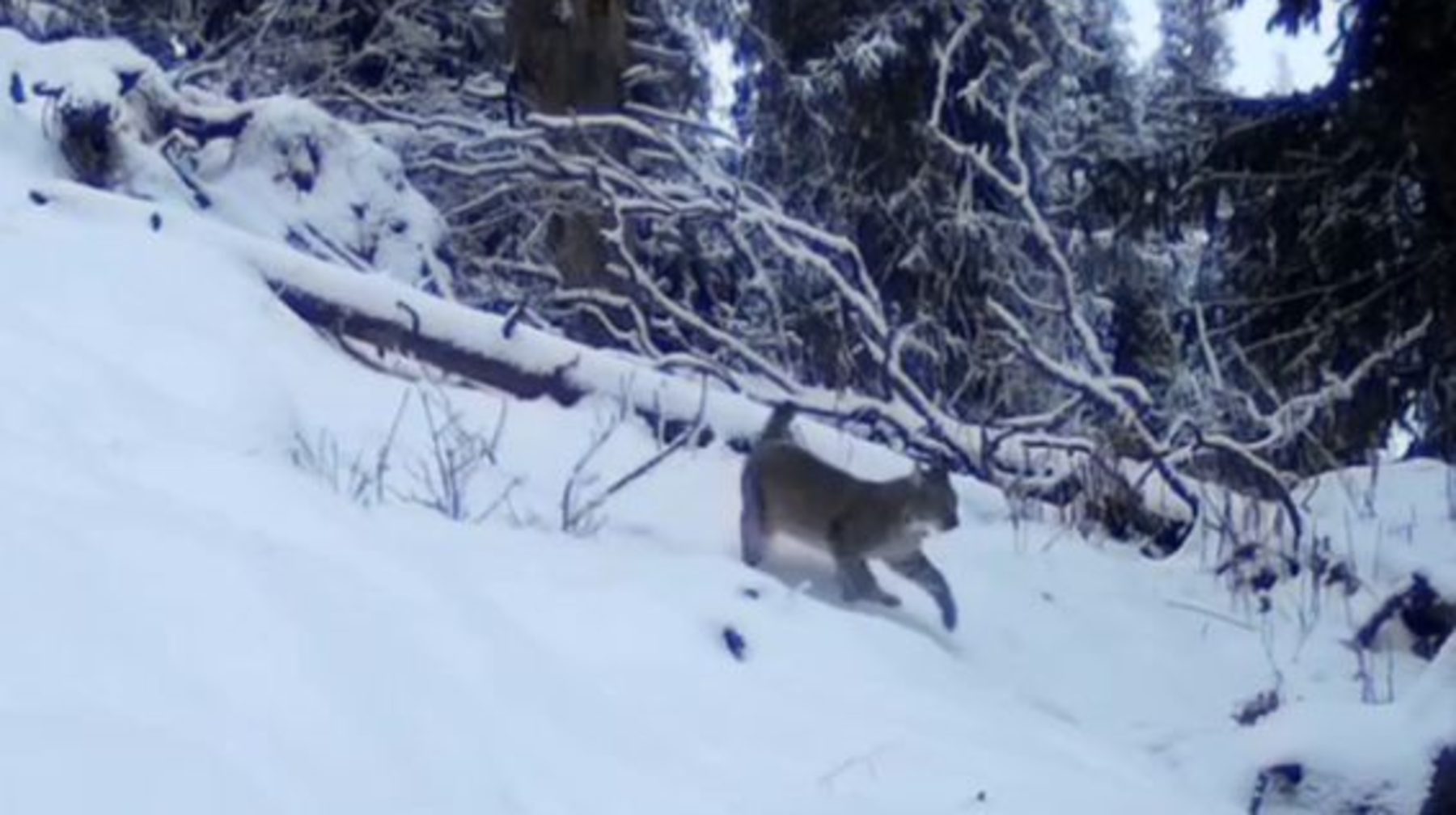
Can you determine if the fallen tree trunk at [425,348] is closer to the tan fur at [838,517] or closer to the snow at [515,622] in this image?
the snow at [515,622]

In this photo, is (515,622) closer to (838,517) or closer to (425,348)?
(838,517)

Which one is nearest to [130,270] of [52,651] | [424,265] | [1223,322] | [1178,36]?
[424,265]

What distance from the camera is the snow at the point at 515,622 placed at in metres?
3.32

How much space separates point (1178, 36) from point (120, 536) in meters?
31.2

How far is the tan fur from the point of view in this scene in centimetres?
725

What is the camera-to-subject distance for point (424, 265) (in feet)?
37.0

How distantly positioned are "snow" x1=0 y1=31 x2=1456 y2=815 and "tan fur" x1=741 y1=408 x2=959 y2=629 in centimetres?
13

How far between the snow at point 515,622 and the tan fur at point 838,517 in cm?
13

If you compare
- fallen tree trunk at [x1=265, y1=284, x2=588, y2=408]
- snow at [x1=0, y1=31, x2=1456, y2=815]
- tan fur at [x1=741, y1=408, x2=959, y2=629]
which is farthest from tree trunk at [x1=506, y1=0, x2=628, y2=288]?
tan fur at [x1=741, y1=408, x2=959, y2=629]

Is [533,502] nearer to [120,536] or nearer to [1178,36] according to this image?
[120,536]

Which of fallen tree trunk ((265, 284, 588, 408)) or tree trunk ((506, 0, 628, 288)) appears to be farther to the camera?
tree trunk ((506, 0, 628, 288))

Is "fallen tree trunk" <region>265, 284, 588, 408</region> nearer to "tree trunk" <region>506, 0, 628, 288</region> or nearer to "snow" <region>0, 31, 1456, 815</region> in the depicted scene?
"snow" <region>0, 31, 1456, 815</region>

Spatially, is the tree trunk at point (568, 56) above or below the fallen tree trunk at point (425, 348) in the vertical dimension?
above

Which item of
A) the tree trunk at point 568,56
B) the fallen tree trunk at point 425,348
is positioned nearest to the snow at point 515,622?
the fallen tree trunk at point 425,348
